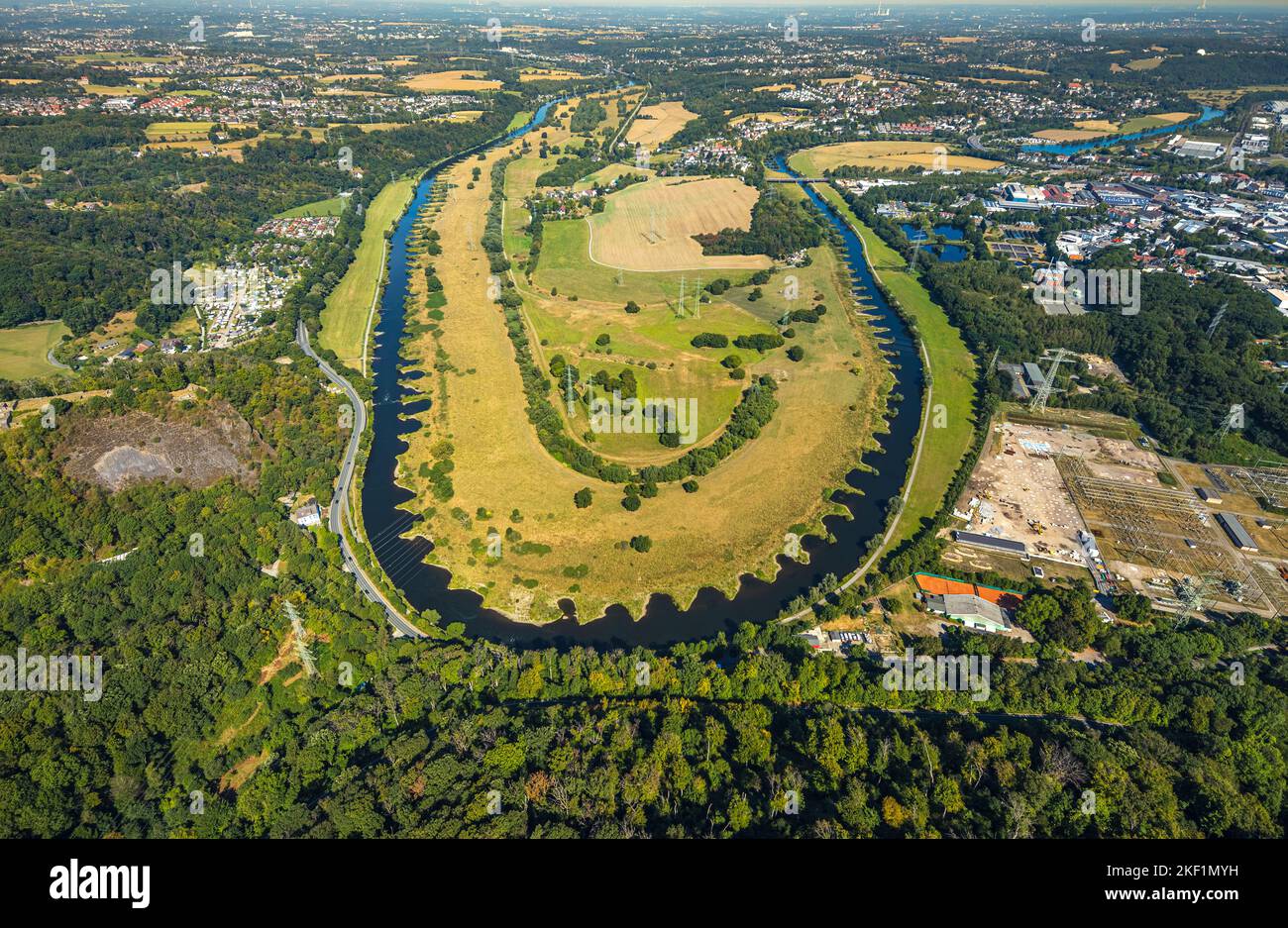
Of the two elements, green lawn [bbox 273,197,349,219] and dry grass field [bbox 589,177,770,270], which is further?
green lawn [bbox 273,197,349,219]

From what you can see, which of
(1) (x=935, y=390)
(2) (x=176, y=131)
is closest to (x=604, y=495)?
(1) (x=935, y=390)

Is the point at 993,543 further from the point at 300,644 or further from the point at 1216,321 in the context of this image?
the point at 1216,321

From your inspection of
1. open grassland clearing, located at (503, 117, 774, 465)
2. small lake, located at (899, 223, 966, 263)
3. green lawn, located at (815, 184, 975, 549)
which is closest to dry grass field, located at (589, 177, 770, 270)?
open grassland clearing, located at (503, 117, 774, 465)

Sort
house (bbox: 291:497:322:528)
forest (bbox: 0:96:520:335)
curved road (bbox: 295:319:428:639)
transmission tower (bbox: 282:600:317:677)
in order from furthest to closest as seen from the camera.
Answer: forest (bbox: 0:96:520:335)
house (bbox: 291:497:322:528)
curved road (bbox: 295:319:428:639)
transmission tower (bbox: 282:600:317:677)

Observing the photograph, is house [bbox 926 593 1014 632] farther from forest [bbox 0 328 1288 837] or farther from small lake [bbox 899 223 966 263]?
small lake [bbox 899 223 966 263]

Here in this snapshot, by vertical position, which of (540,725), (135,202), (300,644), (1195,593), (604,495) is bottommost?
(540,725)

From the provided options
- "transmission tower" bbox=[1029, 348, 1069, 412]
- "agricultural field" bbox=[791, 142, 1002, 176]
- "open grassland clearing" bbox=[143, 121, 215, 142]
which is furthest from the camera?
"agricultural field" bbox=[791, 142, 1002, 176]

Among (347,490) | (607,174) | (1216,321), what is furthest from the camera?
(607,174)
